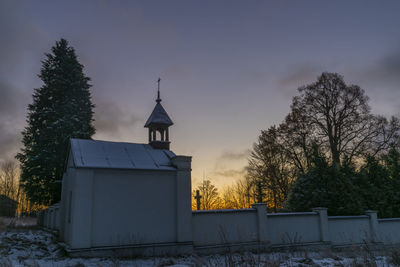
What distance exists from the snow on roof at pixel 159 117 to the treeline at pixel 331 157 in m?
9.42

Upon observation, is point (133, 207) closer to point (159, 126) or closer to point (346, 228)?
point (159, 126)

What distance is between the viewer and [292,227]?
→ 47.3 ft

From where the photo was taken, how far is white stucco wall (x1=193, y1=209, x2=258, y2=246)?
1303cm

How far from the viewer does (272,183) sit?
24641 millimetres

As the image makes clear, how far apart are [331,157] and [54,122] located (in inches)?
843

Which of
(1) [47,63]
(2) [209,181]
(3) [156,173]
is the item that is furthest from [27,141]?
(2) [209,181]

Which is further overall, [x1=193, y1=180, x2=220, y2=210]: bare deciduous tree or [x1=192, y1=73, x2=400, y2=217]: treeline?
[x1=193, y1=180, x2=220, y2=210]: bare deciduous tree

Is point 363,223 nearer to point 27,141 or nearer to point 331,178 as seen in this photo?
point 331,178

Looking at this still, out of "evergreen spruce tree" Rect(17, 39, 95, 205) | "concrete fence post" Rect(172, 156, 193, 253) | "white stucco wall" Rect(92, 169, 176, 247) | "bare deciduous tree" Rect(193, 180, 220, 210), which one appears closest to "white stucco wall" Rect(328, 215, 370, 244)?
"concrete fence post" Rect(172, 156, 193, 253)

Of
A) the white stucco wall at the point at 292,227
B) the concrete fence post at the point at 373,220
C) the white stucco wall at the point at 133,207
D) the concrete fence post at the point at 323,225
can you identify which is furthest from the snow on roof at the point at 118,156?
the concrete fence post at the point at 373,220

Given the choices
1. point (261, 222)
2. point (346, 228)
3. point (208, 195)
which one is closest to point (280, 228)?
point (261, 222)

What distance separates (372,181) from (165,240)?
1494cm

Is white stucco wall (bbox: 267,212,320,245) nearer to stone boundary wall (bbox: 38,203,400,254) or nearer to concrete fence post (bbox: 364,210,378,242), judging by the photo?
stone boundary wall (bbox: 38,203,400,254)

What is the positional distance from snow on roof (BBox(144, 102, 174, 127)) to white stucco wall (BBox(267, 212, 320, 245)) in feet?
26.7
